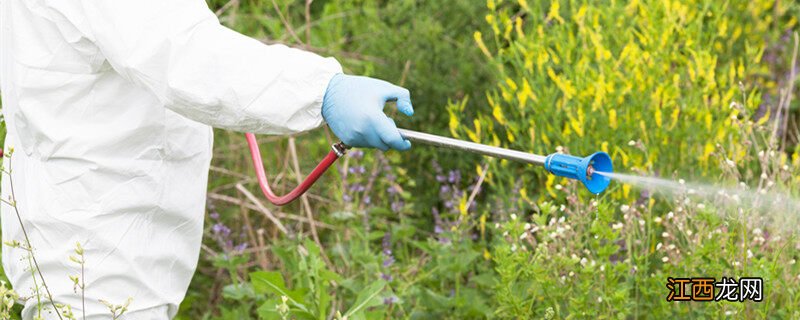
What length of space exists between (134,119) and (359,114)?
0.46 meters

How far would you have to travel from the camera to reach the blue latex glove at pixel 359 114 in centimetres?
193

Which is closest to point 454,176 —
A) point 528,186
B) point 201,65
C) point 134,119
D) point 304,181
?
point 528,186

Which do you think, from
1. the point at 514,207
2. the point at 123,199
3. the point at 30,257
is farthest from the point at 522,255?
the point at 30,257

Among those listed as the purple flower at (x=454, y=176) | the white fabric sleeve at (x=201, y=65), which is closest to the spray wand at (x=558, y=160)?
the white fabric sleeve at (x=201, y=65)

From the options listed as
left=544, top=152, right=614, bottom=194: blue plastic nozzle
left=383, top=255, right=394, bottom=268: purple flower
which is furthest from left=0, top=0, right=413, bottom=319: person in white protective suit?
left=383, top=255, right=394, bottom=268: purple flower

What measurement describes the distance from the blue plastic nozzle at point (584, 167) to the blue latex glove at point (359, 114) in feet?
0.85

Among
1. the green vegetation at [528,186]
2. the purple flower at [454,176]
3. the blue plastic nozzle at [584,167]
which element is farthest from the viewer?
the purple flower at [454,176]

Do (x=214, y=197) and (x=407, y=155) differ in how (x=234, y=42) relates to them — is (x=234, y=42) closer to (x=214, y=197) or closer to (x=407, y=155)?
(x=214, y=197)

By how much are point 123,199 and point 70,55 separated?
291 millimetres

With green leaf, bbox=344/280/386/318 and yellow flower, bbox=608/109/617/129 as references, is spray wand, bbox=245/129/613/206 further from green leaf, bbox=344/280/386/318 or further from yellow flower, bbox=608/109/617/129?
yellow flower, bbox=608/109/617/129

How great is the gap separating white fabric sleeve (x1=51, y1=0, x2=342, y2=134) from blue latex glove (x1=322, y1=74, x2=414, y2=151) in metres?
0.03

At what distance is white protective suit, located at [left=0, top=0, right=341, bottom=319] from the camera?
1.91 m

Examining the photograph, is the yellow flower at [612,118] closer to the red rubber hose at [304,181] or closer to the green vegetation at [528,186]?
the green vegetation at [528,186]

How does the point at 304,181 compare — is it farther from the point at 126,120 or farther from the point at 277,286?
the point at 277,286
